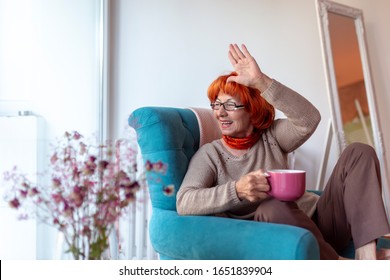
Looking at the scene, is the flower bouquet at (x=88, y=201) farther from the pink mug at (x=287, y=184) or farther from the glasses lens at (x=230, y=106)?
the glasses lens at (x=230, y=106)

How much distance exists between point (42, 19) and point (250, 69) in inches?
41.7

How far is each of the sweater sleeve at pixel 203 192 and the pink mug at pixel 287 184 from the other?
16 cm

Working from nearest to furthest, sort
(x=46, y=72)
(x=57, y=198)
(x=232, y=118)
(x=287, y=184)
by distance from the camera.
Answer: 1. (x=57, y=198)
2. (x=287, y=184)
3. (x=232, y=118)
4. (x=46, y=72)

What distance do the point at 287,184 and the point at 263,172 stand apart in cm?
9

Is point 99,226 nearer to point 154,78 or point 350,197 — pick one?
point 350,197

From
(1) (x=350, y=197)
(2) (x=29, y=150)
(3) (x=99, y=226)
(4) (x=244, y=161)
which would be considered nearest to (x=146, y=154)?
(4) (x=244, y=161)

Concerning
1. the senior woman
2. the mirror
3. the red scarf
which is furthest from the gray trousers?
the mirror

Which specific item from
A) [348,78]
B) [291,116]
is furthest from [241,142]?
[348,78]

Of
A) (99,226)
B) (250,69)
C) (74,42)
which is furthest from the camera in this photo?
(74,42)

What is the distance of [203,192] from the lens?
153 centimetres

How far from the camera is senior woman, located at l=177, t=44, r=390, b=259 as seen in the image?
4.82 ft

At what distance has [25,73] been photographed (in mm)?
2104

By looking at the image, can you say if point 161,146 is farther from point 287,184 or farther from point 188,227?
point 287,184

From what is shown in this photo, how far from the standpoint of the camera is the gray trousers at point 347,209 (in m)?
1.45
